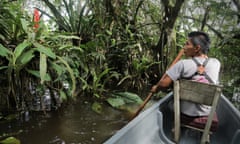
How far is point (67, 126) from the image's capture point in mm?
3646

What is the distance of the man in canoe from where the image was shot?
2352 millimetres

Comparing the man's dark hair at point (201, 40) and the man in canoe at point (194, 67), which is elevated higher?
the man's dark hair at point (201, 40)

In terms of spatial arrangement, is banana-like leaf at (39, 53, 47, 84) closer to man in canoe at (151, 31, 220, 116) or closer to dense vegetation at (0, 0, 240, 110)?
dense vegetation at (0, 0, 240, 110)

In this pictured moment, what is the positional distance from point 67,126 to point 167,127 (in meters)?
1.55

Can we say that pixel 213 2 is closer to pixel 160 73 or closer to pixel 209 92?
pixel 160 73

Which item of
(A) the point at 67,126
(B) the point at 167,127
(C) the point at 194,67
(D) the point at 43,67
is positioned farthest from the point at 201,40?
(A) the point at 67,126

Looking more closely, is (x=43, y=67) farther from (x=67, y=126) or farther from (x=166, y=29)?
(x=166, y=29)

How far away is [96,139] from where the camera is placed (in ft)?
10.9

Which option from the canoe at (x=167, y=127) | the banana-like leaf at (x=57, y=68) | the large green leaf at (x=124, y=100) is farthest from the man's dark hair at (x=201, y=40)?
the large green leaf at (x=124, y=100)

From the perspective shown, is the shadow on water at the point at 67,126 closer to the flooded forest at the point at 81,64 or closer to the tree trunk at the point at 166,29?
the flooded forest at the point at 81,64

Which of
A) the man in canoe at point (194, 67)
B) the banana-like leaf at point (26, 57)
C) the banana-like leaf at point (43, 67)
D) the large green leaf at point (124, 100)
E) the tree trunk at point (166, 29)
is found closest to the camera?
the man in canoe at point (194, 67)

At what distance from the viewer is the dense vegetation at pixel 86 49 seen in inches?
129

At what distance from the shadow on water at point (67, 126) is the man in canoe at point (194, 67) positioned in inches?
54.1

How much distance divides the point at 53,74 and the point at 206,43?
224cm
